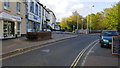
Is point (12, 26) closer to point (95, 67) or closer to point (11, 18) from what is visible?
point (11, 18)

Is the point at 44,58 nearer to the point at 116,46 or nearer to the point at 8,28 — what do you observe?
the point at 116,46

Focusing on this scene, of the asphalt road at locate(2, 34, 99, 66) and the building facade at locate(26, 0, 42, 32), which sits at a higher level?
the building facade at locate(26, 0, 42, 32)

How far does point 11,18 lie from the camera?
784 inches

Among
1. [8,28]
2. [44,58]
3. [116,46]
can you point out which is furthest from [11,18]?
[116,46]

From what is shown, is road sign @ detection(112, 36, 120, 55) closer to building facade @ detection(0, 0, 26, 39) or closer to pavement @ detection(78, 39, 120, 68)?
pavement @ detection(78, 39, 120, 68)

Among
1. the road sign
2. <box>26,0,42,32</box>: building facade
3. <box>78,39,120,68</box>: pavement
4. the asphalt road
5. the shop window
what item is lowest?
<box>78,39,120,68</box>: pavement

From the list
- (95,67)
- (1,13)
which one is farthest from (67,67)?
(1,13)

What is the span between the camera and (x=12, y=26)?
21547 mm

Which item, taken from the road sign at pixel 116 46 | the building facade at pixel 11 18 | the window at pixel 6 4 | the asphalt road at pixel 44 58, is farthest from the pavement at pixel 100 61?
the window at pixel 6 4

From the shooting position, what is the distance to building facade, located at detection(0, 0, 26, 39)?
1781cm

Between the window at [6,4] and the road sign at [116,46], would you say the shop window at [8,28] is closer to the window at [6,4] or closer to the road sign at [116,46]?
the window at [6,4]

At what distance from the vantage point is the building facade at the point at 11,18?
17.8m

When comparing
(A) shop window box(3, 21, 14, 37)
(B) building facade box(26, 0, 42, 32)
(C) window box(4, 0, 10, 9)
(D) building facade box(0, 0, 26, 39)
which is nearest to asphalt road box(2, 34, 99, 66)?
(D) building facade box(0, 0, 26, 39)

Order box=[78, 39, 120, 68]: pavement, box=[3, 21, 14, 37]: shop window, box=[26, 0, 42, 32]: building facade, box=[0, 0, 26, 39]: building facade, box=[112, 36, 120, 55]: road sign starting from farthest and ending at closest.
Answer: box=[26, 0, 42, 32]: building facade < box=[3, 21, 14, 37]: shop window < box=[0, 0, 26, 39]: building facade < box=[112, 36, 120, 55]: road sign < box=[78, 39, 120, 68]: pavement
